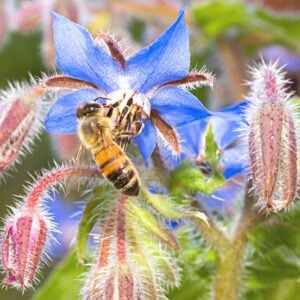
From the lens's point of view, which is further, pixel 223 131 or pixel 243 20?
pixel 243 20

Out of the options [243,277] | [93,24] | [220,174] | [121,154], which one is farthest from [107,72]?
[93,24]

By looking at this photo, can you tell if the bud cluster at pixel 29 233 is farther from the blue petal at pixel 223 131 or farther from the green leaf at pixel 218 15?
the green leaf at pixel 218 15

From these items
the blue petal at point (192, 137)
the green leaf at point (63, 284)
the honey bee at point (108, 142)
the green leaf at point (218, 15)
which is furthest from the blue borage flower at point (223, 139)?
the green leaf at point (218, 15)

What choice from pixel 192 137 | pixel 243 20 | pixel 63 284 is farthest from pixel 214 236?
pixel 243 20

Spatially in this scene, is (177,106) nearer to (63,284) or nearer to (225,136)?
(225,136)

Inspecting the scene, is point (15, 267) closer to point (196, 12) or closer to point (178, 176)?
point (178, 176)

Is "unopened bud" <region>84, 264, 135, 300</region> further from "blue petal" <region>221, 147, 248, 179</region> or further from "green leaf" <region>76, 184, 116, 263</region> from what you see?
"blue petal" <region>221, 147, 248, 179</region>
